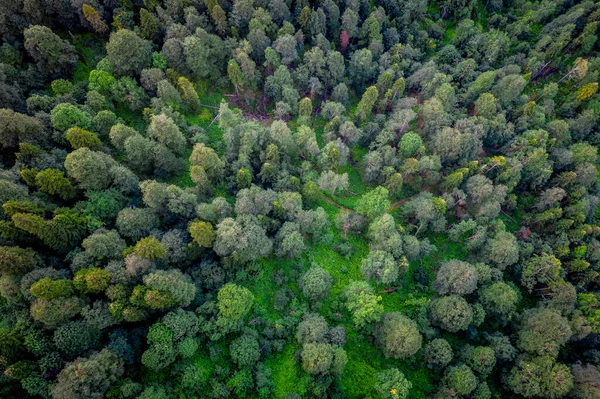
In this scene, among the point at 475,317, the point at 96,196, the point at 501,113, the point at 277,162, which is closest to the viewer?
the point at 96,196

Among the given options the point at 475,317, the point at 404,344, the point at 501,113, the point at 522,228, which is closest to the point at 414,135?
the point at 501,113

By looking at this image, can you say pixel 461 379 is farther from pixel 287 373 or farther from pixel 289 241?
pixel 289 241

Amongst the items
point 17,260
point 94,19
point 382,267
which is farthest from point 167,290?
point 94,19

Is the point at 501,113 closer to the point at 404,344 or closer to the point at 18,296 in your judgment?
the point at 404,344

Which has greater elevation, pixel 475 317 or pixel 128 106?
pixel 128 106

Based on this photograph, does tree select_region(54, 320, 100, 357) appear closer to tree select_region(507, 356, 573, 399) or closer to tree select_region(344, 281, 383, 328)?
tree select_region(344, 281, 383, 328)

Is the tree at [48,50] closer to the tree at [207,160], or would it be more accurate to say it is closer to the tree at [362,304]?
the tree at [207,160]
